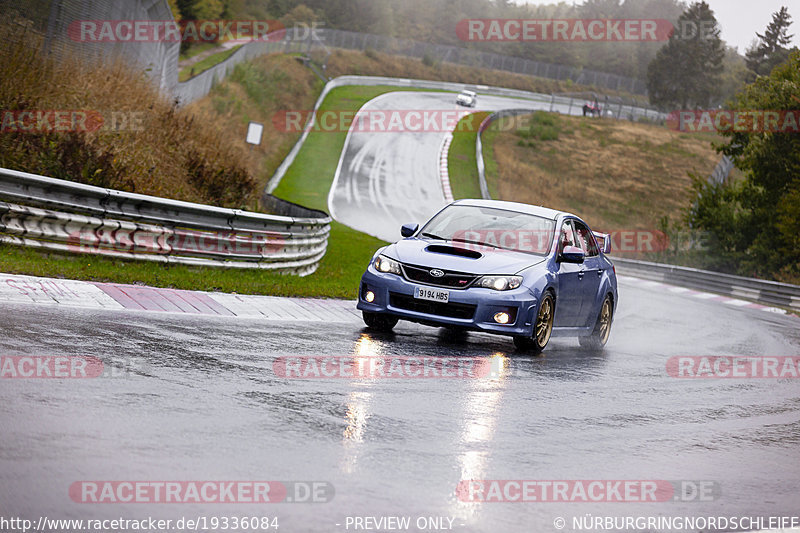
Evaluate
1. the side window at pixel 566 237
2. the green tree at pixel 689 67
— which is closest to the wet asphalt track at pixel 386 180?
the side window at pixel 566 237

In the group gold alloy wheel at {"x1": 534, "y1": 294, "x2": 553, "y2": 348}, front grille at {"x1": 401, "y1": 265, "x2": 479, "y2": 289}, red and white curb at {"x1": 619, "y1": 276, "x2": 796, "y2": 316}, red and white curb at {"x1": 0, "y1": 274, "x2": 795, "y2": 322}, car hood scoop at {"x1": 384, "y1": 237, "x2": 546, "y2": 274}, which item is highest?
car hood scoop at {"x1": 384, "y1": 237, "x2": 546, "y2": 274}

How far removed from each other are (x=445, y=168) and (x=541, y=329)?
43678 millimetres

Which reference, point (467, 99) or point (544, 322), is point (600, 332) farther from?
point (467, 99)

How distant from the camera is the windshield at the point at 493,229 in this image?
38.3 ft

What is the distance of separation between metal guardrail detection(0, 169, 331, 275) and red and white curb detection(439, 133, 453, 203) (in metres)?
30.9

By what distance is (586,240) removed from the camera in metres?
13.1

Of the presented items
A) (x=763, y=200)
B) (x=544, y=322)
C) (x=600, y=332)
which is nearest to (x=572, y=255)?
(x=544, y=322)

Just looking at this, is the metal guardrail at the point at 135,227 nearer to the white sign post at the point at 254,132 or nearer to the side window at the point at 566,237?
the side window at the point at 566,237

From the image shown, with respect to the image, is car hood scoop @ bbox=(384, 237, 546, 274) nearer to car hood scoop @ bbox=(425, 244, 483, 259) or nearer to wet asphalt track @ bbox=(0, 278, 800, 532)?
car hood scoop @ bbox=(425, 244, 483, 259)

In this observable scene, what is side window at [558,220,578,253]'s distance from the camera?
1199 centimetres

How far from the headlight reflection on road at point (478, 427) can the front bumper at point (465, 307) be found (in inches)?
31.2

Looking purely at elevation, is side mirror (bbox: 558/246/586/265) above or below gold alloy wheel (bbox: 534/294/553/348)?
above

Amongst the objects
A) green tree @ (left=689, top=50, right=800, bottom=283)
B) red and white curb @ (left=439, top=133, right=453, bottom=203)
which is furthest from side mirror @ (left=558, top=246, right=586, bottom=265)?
red and white curb @ (left=439, top=133, right=453, bottom=203)

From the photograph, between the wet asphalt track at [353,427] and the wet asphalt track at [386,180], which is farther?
the wet asphalt track at [386,180]
